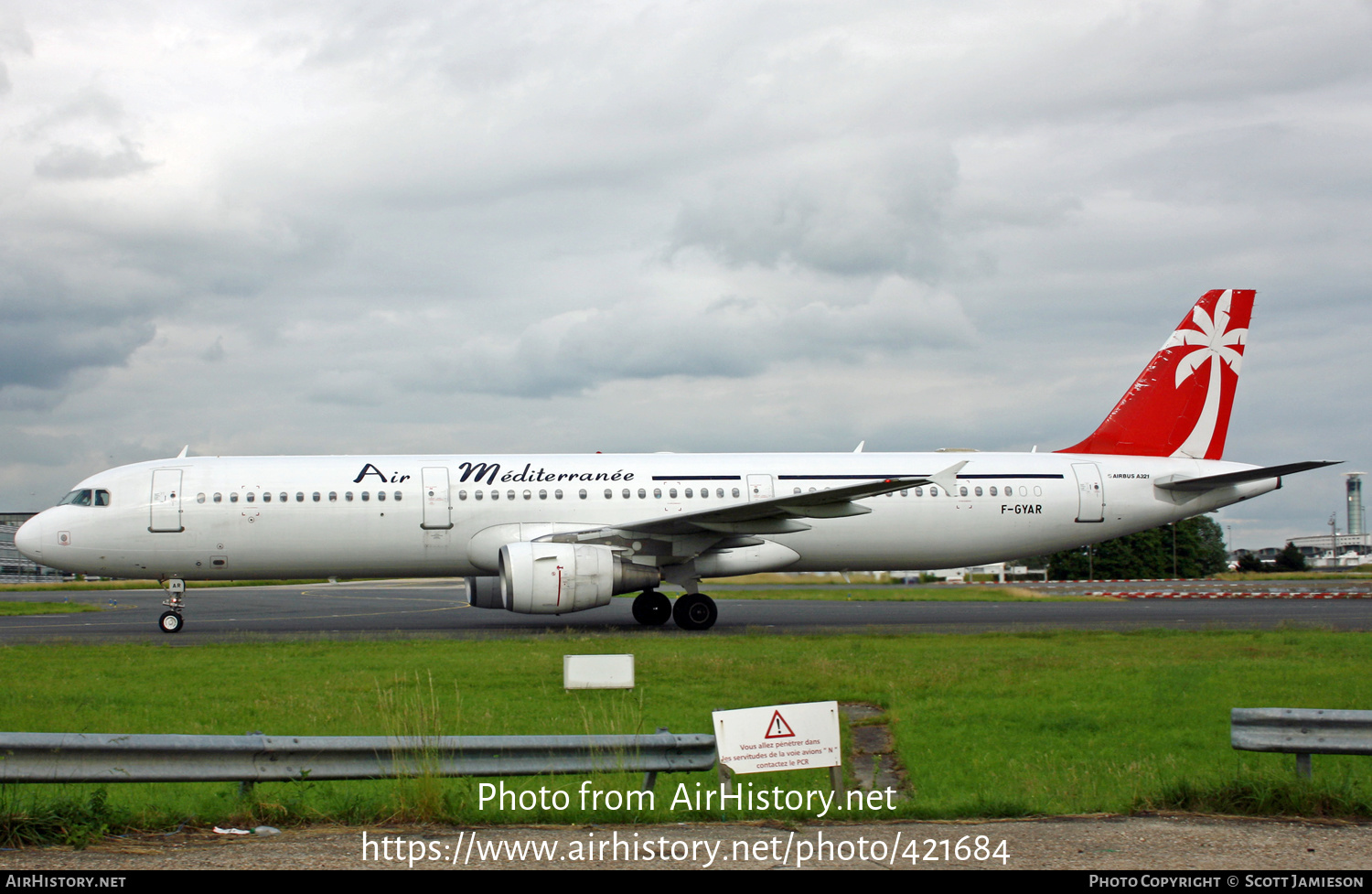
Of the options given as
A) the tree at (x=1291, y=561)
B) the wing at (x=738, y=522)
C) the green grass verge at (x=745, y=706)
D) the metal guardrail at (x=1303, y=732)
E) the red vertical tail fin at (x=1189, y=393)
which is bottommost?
the tree at (x=1291, y=561)

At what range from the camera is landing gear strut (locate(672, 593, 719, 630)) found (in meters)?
20.2

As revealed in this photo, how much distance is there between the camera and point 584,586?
18578 mm

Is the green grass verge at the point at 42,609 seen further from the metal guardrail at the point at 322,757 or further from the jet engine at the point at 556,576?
the metal guardrail at the point at 322,757

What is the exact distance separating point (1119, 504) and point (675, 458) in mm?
9377

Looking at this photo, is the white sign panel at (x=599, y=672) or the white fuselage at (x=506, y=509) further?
the white fuselage at (x=506, y=509)

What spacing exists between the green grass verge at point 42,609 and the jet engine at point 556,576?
660 inches

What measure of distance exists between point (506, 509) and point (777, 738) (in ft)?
49.5

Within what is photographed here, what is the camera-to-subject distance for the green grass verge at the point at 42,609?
28.7 meters

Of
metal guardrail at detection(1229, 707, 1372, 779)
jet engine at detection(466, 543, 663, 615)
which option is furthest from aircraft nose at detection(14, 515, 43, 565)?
metal guardrail at detection(1229, 707, 1372, 779)

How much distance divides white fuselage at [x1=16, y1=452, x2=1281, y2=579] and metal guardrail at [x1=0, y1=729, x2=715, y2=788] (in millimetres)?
14250

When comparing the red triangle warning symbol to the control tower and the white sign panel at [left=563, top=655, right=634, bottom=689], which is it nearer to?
the white sign panel at [left=563, top=655, right=634, bottom=689]

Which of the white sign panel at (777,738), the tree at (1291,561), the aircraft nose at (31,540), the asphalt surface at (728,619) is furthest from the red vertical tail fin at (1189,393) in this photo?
the tree at (1291,561)

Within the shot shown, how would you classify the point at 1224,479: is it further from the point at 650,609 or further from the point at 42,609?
the point at 42,609

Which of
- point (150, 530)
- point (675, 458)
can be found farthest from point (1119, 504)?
point (150, 530)
